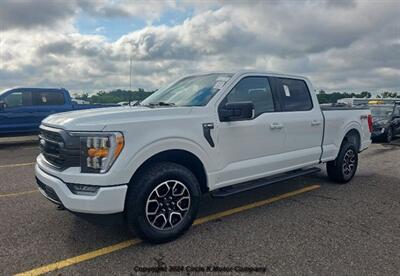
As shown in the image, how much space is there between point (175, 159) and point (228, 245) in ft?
3.62

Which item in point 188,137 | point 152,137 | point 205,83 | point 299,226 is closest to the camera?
point 152,137

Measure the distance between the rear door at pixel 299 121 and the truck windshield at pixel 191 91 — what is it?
1.05 m

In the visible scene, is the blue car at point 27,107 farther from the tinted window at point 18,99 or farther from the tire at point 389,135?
the tire at point 389,135

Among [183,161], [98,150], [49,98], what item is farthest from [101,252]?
[49,98]

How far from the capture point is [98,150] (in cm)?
309

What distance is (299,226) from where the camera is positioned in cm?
401

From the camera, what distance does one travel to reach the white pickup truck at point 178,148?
3.12m

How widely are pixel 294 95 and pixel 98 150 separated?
3294mm

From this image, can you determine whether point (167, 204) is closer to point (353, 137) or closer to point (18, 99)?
point (353, 137)

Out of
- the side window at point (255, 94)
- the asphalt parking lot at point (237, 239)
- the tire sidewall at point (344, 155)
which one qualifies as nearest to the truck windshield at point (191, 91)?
the side window at point (255, 94)

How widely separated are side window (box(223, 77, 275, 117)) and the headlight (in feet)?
5.15

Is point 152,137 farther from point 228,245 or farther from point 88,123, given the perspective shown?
point 228,245

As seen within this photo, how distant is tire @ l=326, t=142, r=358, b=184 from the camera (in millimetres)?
5969

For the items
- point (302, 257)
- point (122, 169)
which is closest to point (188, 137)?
point (122, 169)
